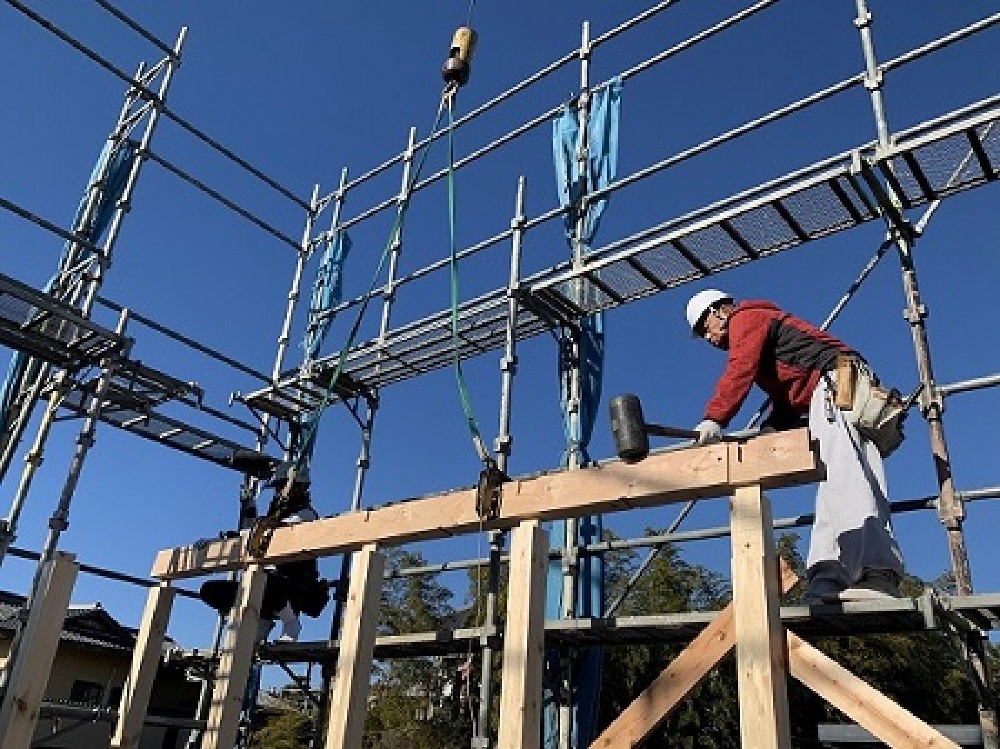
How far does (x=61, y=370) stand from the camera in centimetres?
727

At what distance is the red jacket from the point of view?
12.4ft

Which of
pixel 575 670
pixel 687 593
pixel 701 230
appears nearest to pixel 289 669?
pixel 575 670

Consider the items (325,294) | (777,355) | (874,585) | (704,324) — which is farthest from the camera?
(325,294)

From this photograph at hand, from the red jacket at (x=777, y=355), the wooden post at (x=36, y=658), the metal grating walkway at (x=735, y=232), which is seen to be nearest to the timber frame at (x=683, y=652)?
the wooden post at (x=36, y=658)

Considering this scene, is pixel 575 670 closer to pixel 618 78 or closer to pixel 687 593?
pixel 618 78

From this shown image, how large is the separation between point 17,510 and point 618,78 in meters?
6.33

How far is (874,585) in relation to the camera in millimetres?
3527

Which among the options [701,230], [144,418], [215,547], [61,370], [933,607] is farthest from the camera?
[144,418]

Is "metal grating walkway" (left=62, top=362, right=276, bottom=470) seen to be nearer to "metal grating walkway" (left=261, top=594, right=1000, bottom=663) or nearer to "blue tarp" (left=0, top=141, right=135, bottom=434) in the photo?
"blue tarp" (left=0, top=141, right=135, bottom=434)

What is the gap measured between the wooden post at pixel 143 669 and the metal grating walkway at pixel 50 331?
280 cm

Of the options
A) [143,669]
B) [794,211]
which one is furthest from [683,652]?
[794,211]

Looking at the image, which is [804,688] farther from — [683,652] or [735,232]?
[683,652]

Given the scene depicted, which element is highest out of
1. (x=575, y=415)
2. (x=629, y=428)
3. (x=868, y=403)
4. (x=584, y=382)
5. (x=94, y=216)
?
(x=94, y=216)

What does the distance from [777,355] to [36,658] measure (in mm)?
3712
